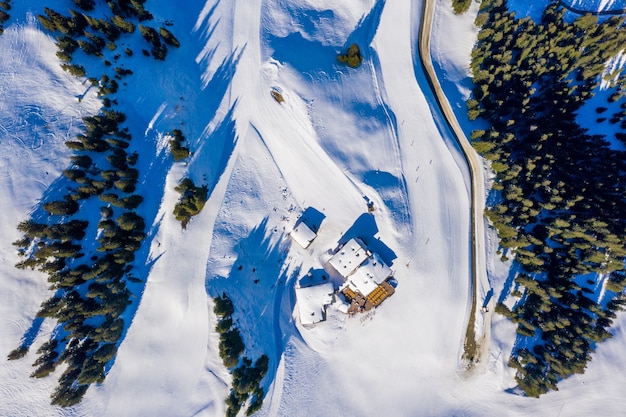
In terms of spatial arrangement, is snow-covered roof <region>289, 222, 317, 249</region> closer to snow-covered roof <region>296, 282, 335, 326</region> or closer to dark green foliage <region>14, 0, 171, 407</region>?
snow-covered roof <region>296, 282, 335, 326</region>

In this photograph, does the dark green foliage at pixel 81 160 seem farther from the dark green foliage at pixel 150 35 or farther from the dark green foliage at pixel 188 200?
the dark green foliage at pixel 150 35

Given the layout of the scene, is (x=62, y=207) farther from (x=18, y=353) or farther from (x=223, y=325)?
(x=223, y=325)

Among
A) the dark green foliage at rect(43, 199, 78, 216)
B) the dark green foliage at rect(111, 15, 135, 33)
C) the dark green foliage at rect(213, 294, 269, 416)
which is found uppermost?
the dark green foliage at rect(111, 15, 135, 33)

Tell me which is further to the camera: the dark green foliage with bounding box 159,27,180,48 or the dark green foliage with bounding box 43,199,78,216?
the dark green foliage with bounding box 159,27,180,48

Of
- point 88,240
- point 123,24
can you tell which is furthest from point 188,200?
point 123,24

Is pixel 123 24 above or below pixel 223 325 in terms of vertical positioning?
above

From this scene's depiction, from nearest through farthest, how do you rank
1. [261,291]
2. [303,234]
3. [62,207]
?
[62,207] < [303,234] < [261,291]

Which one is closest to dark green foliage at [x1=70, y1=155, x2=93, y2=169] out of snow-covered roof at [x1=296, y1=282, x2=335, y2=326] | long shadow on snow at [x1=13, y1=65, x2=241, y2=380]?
long shadow on snow at [x1=13, y1=65, x2=241, y2=380]

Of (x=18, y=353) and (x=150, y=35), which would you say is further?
(x=150, y=35)
